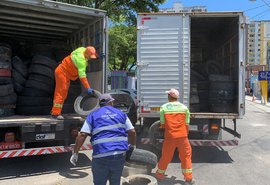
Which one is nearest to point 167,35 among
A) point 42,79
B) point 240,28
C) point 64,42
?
point 240,28

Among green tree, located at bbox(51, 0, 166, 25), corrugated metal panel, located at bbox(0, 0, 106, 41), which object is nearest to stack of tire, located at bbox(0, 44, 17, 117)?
corrugated metal panel, located at bbox(0, 0, 106, 41)

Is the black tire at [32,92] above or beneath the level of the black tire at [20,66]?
beneath

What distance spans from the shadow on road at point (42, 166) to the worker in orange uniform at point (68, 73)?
3.38 ft

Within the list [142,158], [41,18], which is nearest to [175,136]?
[142,158]

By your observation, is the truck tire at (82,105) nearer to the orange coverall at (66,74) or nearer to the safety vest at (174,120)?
the orange coverall at (66,74)

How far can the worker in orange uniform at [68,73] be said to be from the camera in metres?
7.21

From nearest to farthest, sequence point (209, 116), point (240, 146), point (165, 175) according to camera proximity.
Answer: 1. point (165, 175)
2. point (209, 116)
3. point (240, 146)

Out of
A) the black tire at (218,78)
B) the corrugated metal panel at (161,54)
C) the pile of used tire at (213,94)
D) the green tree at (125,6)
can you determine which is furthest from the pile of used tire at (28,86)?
the green tree at (125,6)

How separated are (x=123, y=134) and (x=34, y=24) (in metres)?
5.16

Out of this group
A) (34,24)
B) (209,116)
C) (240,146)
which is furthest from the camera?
(240,146)

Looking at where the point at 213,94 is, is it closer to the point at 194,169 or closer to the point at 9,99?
the point at 194,169

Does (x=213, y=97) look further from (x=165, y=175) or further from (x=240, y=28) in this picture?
(x=165, y=175)

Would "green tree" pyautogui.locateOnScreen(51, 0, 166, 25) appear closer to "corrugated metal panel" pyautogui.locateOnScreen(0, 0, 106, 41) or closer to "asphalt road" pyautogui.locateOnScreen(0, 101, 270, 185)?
"corrugated metal panel" pyautogui.locateOnScreen(0, 0, 106, 41)

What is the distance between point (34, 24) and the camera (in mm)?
8836
